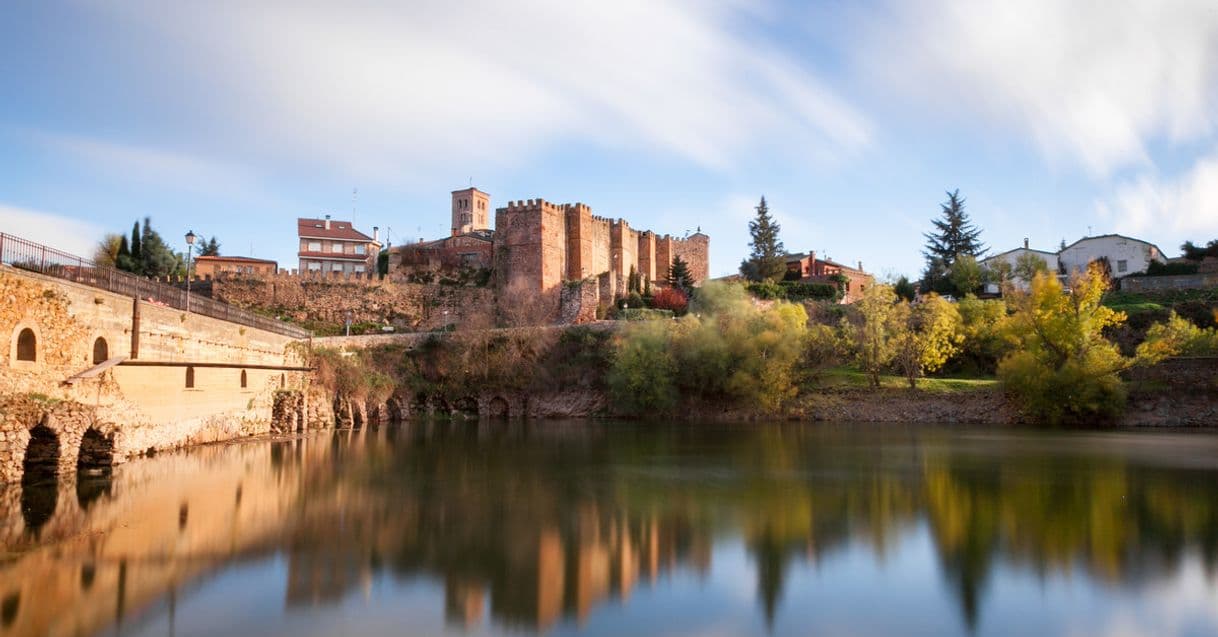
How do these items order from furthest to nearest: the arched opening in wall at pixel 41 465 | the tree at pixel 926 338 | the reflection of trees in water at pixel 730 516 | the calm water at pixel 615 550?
the tree at pixel 926 338 → the arched opening in wall at pixel 41 465 → the reflection of trees in water at pixel 730 516 → the calm water at pixel 615 550

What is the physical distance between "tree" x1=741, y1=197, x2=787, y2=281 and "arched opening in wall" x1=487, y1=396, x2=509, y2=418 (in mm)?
27693

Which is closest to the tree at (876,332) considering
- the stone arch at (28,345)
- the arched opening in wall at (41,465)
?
the arched opening in wall at (41,465)

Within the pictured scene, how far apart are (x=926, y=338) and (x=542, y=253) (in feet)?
90.5

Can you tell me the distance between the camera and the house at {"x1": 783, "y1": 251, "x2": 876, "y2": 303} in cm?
6025

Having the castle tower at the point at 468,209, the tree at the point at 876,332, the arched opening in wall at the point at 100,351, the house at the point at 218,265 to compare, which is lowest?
the arched opening in wall at the point at 100,351

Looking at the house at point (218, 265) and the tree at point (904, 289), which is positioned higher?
the house at point (218, 265)

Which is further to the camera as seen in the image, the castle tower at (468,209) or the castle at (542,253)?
the castle tower at (468,209)

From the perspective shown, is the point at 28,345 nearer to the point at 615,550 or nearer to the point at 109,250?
the point at 615,550

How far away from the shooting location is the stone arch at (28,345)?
48.4 feet

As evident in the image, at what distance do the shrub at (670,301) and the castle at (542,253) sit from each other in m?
2.83

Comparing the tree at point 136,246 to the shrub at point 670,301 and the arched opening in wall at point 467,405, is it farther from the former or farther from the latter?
the shrub at point 670,301

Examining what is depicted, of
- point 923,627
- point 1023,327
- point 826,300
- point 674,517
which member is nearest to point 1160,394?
point 1023,327

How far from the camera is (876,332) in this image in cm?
3919

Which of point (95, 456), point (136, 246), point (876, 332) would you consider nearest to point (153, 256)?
point (136, 246)
